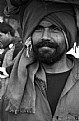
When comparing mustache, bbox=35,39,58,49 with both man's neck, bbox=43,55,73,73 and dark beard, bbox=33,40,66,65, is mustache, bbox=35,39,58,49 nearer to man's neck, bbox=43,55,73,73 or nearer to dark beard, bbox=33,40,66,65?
dark beard, bbox=33,40,66,65

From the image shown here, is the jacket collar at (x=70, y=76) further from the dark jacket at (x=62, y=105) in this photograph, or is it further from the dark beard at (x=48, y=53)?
the dark beard at (x=48, y=53)

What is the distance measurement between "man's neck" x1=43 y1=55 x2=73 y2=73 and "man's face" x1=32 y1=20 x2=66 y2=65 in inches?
1.8

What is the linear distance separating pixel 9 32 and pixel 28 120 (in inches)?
116

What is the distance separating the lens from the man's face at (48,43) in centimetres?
239

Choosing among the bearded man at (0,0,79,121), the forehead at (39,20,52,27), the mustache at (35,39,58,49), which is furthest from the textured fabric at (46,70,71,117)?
the forehead at (39,20,52,27)

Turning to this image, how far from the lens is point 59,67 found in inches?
98.4

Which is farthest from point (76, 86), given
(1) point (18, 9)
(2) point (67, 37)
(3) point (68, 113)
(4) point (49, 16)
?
(1) point (18, 9)

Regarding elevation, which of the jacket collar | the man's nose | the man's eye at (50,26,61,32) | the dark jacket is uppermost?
the man's eye at (50,26,61,32)

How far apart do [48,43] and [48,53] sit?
0.07m

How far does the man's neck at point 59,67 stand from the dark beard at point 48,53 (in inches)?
1.8

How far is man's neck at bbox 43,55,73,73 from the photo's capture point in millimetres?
2492

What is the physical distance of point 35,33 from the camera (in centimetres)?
245

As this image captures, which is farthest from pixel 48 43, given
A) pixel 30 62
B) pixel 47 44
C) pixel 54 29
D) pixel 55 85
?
pixel 55 85

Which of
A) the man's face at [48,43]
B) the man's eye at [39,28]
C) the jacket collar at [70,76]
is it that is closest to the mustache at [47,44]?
the man's face at [48,43]
